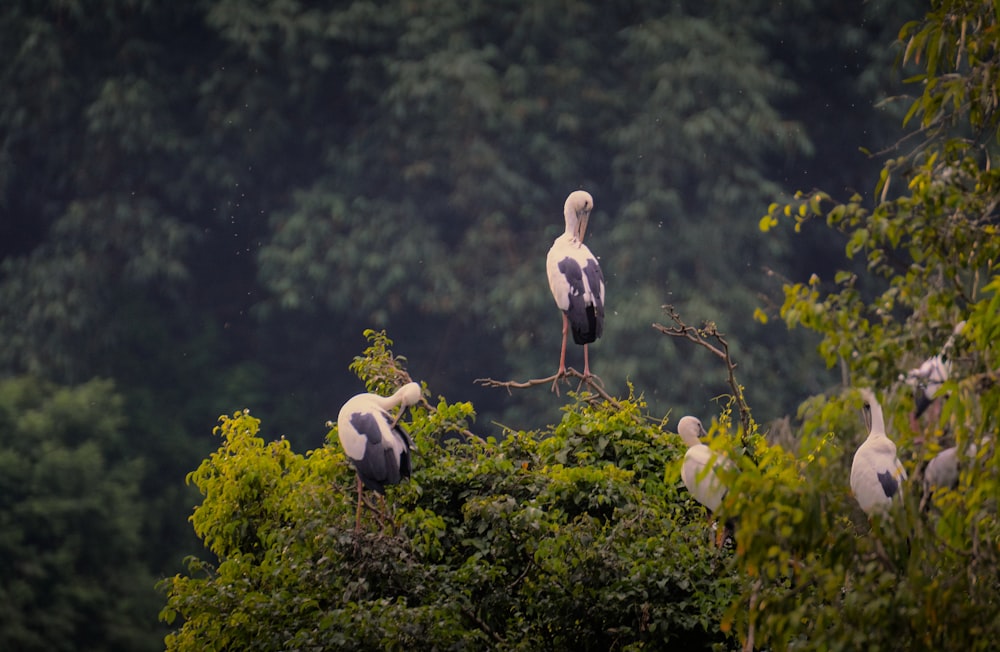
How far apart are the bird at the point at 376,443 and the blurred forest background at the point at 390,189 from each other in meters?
6.84

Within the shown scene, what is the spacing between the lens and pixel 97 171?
12258 millimetres

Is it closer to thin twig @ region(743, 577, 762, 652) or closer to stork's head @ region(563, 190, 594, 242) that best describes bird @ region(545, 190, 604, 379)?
stork's head @ region(563, 190, 594, 242)

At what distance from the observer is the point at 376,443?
154 inches

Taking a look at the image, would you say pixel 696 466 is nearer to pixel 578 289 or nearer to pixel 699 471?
pixel 699 471

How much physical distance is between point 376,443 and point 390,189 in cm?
862

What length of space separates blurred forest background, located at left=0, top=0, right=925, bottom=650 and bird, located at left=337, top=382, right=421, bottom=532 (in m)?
6.84

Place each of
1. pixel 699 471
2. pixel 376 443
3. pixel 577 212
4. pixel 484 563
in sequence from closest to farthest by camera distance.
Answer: pixel 484 563
pixel 699 471
pixel 376 443
pixel 577 212

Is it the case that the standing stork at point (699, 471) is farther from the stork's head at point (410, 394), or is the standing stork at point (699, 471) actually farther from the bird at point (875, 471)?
the stork's head at point (410, 394)

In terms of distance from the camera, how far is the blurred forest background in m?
11.6

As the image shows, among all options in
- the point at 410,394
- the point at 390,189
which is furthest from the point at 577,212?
the point at 390,189

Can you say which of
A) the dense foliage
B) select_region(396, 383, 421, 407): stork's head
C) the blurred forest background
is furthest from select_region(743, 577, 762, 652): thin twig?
the blurred forest background

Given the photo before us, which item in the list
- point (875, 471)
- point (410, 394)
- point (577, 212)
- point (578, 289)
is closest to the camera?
point (875, 471)

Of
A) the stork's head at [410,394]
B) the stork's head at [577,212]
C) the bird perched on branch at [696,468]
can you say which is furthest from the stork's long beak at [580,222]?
the bird perched on branch at [696,468]

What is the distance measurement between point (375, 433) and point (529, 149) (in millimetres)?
8345
